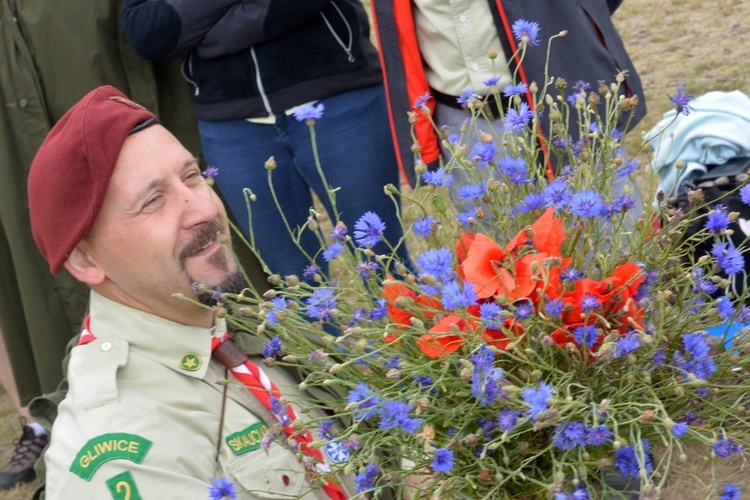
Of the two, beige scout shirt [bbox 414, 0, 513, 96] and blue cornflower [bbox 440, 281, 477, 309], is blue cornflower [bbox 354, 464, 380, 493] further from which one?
beige scout shirt [bbox 414, 0, 513, 96]

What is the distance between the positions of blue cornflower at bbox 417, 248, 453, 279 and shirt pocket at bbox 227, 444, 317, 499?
2.22ft

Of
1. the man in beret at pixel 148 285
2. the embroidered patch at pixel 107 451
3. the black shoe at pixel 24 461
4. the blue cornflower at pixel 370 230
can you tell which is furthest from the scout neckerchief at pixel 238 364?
the black shoe at pixel 24 461

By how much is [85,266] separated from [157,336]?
223mm

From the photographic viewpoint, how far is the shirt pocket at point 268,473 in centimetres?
175

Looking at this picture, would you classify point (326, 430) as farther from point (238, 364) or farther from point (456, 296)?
point (238, 364)

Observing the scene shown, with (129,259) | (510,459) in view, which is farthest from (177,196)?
(510,459)

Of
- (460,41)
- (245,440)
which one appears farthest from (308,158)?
(245,440)

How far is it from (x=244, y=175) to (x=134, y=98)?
514mm

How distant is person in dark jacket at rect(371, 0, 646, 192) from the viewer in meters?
2.37

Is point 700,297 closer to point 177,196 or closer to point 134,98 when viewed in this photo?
point 177,196

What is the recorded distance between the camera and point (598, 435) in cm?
116

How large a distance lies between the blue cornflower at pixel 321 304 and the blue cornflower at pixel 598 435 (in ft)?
1.32

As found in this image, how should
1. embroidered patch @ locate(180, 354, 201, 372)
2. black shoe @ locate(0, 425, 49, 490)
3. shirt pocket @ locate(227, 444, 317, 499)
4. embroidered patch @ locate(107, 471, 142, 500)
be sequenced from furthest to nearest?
black shoe @ locate(0, 425, 49, 490)
embroidered patch @ locate(180, 354, 201, 372)
shirt pocket @ locate(227, 444, 317, 499)
embroidered patch @ locate(107, 471, 142, 500)

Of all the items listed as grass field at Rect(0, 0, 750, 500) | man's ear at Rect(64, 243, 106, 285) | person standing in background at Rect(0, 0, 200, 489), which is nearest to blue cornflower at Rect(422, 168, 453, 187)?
man's ear at Rect(64, 243, 106, 285)
